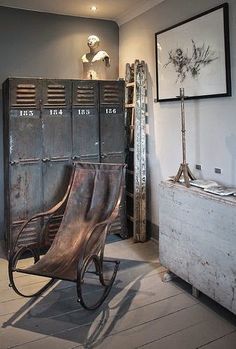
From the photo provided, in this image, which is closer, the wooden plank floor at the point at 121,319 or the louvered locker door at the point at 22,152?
the wooden plank floor at the point at 121,319

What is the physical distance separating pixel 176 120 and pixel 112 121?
2.38ft

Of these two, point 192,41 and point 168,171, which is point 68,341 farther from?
point 192,41

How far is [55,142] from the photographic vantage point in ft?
11.4

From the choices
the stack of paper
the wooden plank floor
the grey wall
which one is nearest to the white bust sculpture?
the grey wall

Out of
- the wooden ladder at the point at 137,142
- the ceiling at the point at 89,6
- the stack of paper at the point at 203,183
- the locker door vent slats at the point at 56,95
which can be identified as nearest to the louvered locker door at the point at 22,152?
the locker door vent slats at the point at 56,95

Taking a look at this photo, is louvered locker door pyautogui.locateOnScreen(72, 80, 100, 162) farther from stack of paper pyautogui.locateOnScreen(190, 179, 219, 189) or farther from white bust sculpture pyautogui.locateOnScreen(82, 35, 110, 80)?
stack of paper pyautogui.locateOnScreen(190, 179, 219, 189)

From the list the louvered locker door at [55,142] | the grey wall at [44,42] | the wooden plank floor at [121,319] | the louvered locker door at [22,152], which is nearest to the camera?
the wooden plank floor at [121,319]

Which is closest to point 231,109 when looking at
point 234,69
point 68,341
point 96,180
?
point 234,69

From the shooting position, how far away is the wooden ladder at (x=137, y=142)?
151 inches

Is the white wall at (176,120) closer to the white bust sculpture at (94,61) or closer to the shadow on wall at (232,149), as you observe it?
the shadow on wall at (232,149)

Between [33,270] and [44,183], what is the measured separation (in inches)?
45.4

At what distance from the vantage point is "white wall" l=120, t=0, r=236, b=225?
2809mm

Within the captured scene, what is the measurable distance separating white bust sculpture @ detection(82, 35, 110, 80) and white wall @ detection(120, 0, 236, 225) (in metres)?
0.37

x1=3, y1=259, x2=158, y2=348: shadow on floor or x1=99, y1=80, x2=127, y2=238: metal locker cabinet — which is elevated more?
x1=99, y1=80, x2=127, y2=238: metal locker cabinet
